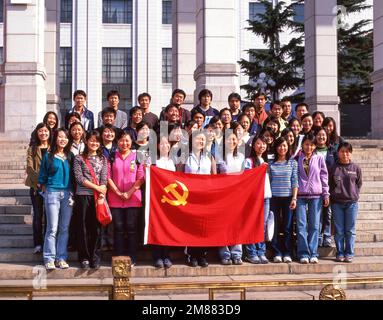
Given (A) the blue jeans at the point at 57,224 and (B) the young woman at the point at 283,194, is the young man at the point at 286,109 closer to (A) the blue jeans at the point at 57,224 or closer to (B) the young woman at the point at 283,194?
(B) the young woman at the point at 283,194

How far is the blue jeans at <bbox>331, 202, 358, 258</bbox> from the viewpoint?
902 cm

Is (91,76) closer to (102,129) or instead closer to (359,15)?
(359,15)

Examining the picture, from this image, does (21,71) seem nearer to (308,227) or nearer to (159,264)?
(159,264)

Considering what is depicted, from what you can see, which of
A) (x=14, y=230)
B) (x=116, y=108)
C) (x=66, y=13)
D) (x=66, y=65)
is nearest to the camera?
(x=14, y=230)

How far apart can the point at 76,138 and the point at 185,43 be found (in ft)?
48.0

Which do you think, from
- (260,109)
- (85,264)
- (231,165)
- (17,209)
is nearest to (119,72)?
(260,109)

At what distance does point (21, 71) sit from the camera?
1777 cm

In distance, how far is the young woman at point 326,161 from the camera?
956cm

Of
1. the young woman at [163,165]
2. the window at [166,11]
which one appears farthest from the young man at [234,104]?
the window at [166,11]

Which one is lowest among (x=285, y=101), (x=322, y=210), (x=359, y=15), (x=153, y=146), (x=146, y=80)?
(x=322, y=210)

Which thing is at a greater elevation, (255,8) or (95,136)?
(255,8)

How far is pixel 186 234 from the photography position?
28.5ft
